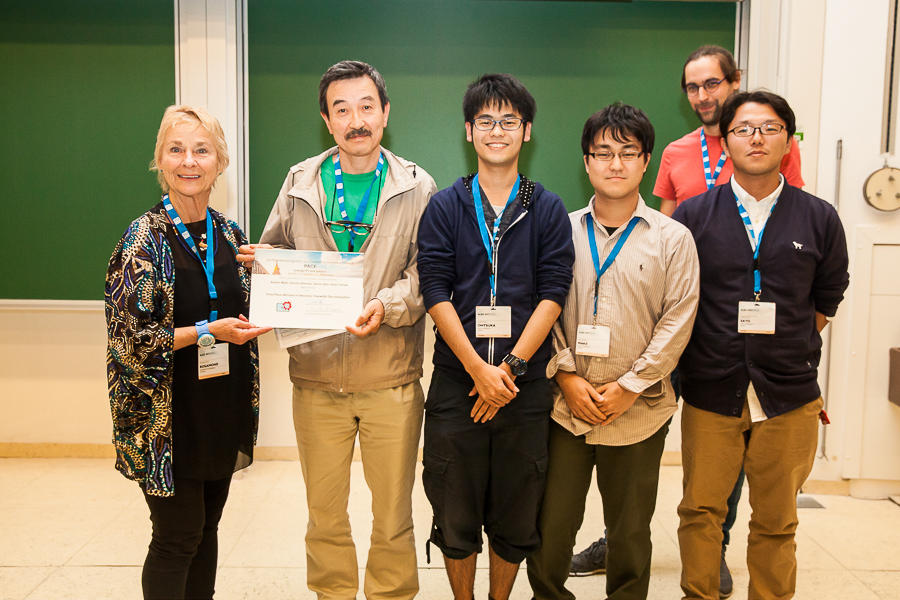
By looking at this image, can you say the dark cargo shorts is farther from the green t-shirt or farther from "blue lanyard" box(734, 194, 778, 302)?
"blue lanyard" box(734, 194, 778, 302)

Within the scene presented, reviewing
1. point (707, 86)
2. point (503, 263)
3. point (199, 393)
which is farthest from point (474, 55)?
point (199, 393)

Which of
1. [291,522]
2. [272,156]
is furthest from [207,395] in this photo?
[272,156]

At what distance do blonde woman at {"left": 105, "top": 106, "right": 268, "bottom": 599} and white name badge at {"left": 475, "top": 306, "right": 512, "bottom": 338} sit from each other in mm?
656

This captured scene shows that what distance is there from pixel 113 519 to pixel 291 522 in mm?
888

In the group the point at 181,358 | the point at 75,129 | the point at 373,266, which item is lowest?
the point at 181,358

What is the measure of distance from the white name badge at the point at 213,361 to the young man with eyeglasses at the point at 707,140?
1.86 meters

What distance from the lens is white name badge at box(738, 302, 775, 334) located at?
2.08 meters

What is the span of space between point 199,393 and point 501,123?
1.24m

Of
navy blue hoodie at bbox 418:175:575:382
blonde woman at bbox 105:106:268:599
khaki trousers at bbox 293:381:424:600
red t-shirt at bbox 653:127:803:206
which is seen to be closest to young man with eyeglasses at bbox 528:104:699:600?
navy blue hoodie at bbox 418:175:575:382

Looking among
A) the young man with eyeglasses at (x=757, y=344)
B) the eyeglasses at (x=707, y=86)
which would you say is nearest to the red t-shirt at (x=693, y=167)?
the eyeglasses at (x=707, y=86)

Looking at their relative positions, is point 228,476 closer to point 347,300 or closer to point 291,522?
point 347,300

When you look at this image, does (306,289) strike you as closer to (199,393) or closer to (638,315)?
(199,393)

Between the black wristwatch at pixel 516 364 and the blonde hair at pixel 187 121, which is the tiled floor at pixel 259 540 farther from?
the blonde hair at pixel 187 121

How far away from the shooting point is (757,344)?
2102 mm
